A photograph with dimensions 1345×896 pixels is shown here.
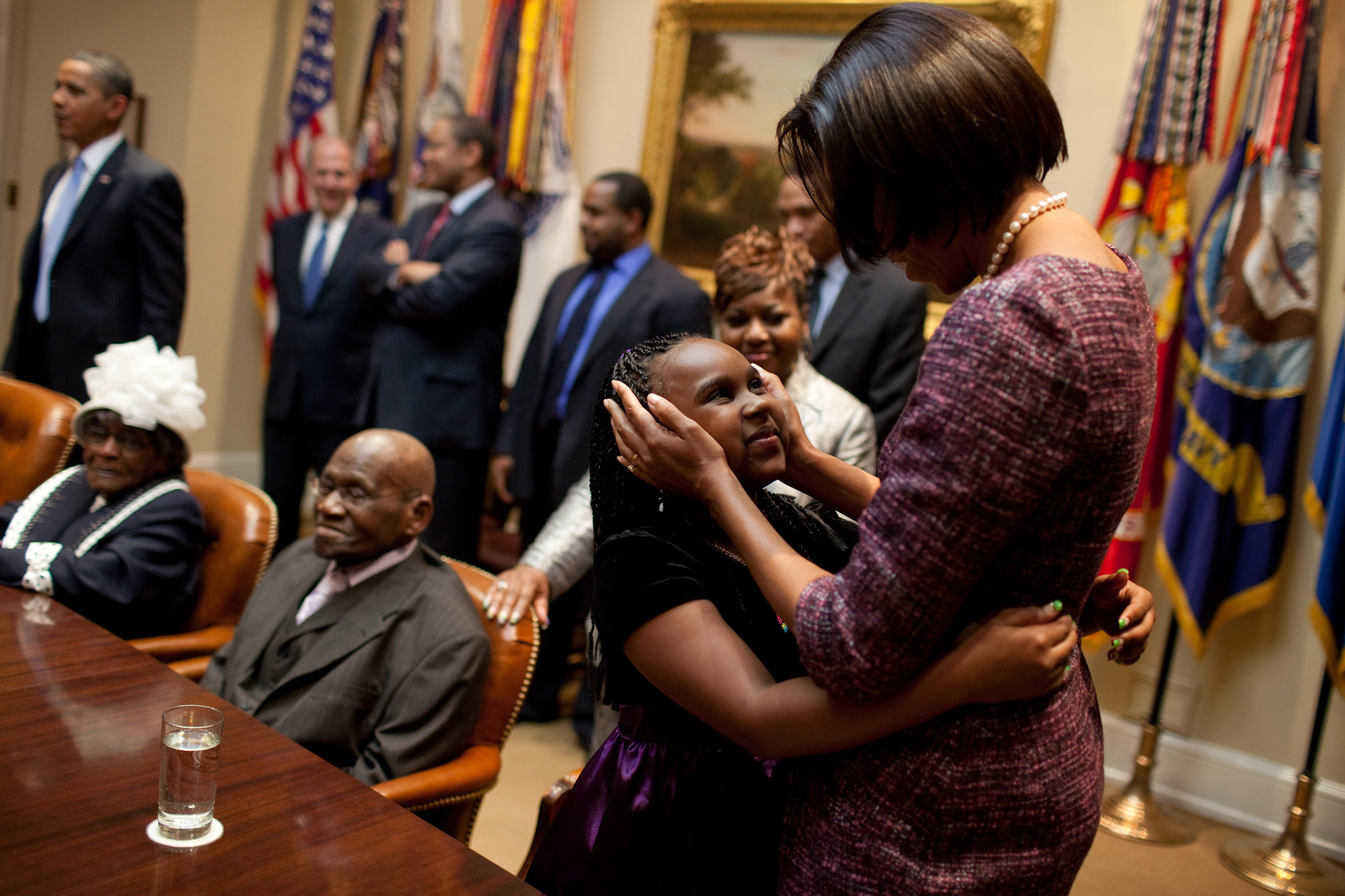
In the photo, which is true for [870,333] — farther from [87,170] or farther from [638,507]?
[87,170]

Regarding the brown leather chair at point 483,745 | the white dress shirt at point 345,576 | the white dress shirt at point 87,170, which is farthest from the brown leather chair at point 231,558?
the white dress shirt at point 87,170

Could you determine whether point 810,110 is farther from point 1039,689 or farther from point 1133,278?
point 1039,689

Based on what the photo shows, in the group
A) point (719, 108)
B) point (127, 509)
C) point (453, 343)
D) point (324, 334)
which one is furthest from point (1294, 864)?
point (324, 334)

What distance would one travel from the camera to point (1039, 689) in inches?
40.6

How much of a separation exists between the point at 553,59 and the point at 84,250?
2.23 metres

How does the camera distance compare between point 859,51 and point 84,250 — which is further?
point 84,250

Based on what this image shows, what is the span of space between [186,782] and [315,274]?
388cm

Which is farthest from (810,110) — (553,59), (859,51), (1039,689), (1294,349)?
(553,59)

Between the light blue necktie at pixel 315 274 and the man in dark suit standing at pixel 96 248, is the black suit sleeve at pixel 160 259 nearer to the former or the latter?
the man in dark suit standing at pixel 96 248

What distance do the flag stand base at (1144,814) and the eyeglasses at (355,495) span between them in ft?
8.23

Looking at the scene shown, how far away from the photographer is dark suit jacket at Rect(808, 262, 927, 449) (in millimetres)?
3258

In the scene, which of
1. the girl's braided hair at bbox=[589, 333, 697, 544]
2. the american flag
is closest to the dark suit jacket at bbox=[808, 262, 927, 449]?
the girl's braided hair at bbox=[589, 333, 697, 544]

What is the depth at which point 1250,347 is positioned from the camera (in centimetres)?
344

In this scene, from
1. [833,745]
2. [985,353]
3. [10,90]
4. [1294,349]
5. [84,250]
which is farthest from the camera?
[10,90]
